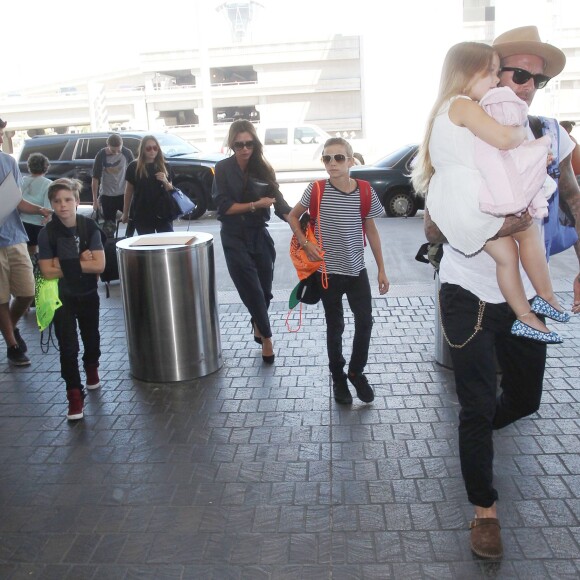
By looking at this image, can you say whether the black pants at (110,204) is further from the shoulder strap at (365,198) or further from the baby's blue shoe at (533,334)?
the baby's blue shoe at (533,334)

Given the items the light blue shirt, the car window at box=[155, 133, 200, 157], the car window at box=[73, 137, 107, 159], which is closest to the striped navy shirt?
the light blue shirt

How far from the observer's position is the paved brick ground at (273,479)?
10.7 feet

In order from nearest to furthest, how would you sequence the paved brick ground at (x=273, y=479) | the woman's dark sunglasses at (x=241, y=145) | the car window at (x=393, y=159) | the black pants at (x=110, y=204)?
the paved brick ground at (x=273, y=479) → the woman's dark sunglasses at (x=241, y=145) → the black pants at (x=110, y=204) → the car window at (x=393, y=159)

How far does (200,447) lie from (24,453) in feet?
3.75

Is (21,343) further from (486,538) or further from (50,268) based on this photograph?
(486,538)

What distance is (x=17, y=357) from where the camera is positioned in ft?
20.3

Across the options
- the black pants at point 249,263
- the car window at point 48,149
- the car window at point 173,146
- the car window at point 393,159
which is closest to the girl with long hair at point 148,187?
the black pants at point 249,263

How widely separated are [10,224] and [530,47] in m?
4.55

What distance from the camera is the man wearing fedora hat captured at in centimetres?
314

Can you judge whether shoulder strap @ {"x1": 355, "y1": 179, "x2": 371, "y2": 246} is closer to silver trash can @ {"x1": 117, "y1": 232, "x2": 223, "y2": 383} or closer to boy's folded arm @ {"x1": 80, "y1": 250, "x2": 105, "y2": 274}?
silver trash can @ {"x1": 117, "y1": 232, "x2": 223, "y2": 383}

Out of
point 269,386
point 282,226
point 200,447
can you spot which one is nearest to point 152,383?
point 269,386

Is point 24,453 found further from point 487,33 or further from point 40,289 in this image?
point 487,33

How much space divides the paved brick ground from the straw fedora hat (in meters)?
2.20

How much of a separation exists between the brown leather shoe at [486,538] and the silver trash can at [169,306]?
9.56ft
